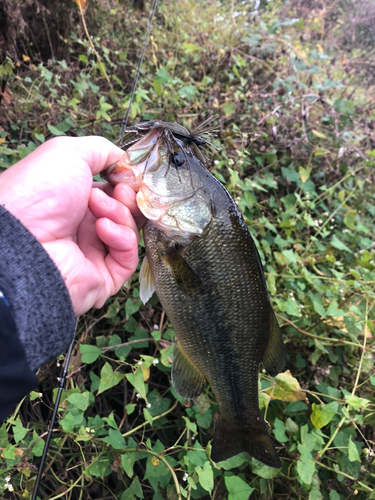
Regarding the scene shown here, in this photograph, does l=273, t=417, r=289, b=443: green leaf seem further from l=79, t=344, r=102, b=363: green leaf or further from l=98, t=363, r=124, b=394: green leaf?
l=79, t=344, r=102, b=363: green leaf

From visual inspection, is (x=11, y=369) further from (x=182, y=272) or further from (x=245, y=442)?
(x=245, y=442)

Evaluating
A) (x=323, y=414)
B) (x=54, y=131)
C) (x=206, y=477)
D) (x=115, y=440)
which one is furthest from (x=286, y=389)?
(x=54, y=131)

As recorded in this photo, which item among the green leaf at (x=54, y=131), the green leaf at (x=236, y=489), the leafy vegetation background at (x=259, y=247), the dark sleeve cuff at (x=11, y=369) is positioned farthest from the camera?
the green leaf at (x=54, y=131)

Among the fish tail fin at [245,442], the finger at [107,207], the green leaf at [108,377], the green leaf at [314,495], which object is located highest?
the finger at [107,207]

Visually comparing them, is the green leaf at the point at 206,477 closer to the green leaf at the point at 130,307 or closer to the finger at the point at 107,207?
the green leaf at the point at 130,307

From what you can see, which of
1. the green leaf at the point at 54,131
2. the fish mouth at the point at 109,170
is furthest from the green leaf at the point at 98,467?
the green leaf at the point at 54,131

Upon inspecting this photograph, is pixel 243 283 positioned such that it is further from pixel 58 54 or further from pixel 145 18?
pixel 145 18

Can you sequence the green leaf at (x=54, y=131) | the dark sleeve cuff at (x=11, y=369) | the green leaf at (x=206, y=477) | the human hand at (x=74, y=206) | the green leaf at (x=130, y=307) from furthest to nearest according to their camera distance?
1. the green leaf at (x=54, y=131)
2. the green leaf at (x=130, y=307)
3. the green leaf at (x=206, y=477)
4. the human hand at (x=74, y=206)
5. the dark sleeve cuff at (x=11, y=369)

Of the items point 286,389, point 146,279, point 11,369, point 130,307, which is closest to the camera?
point 11,369
